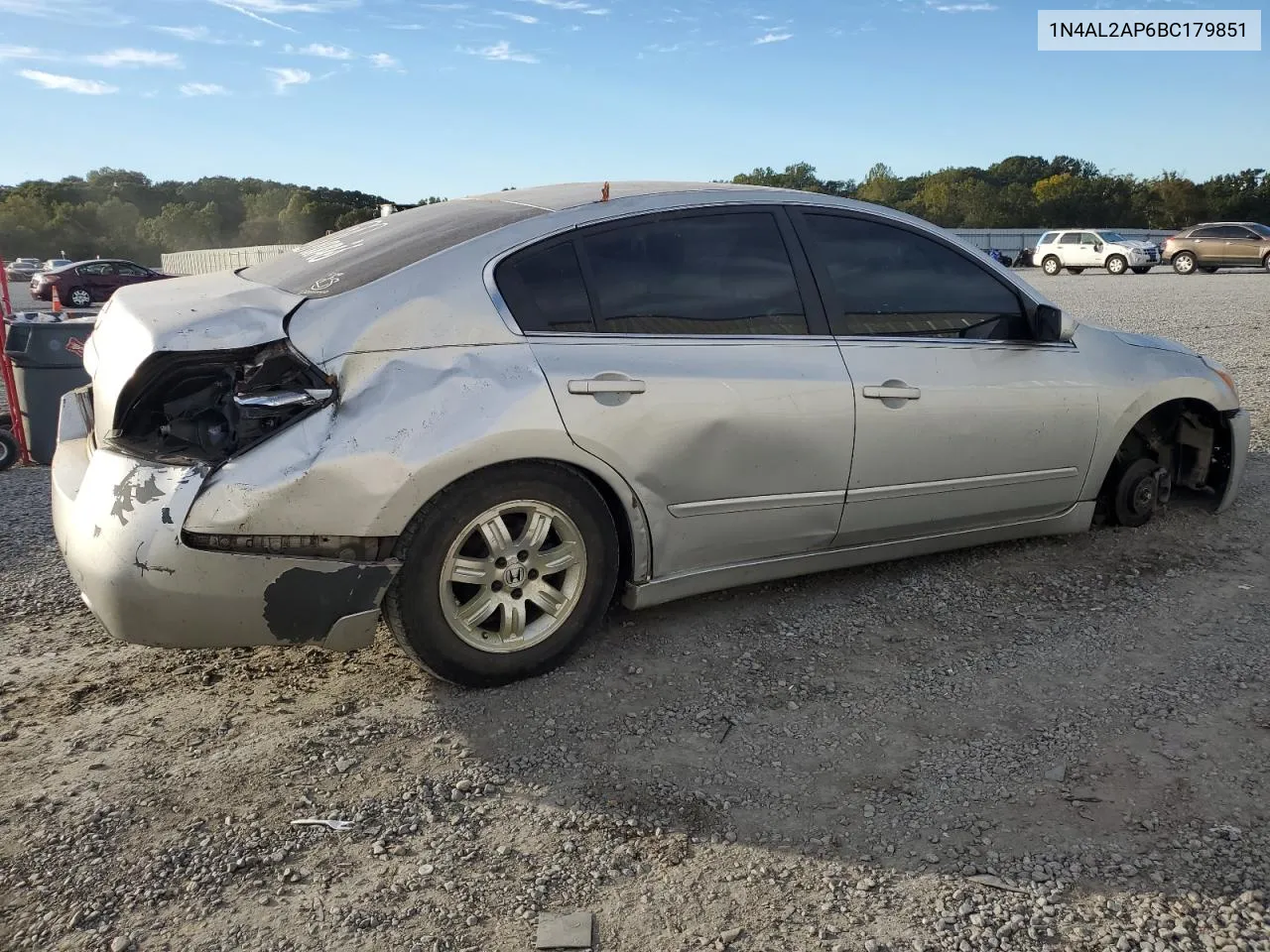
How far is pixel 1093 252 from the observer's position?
109 ft

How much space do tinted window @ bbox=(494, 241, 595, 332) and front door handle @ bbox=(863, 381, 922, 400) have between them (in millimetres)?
1154

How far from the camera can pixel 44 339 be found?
20.9ft

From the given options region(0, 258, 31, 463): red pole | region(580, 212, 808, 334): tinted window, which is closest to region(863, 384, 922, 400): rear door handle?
region(580, 212, 808, 334): tinted window

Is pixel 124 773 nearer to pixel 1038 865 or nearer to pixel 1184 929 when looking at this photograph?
pixel 1038 865

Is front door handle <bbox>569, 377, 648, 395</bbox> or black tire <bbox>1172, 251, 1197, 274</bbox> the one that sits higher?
black tire <bbox>1172, 251, 1197, 274</bbox>

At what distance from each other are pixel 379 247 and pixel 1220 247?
32.2 metres

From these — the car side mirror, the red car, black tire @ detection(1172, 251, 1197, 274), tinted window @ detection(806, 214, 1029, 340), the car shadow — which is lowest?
the car shadow

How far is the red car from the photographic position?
29.4 meters

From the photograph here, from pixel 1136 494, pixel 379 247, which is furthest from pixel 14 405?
pixel 1136 494

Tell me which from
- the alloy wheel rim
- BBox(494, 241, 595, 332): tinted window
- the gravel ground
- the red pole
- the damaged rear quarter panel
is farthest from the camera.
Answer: the red pole

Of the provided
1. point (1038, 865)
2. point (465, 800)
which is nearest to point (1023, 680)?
point (1038, 865)

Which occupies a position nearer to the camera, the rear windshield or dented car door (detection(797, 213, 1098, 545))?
the rear windshield

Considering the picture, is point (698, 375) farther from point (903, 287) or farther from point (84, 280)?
point (84, 280)

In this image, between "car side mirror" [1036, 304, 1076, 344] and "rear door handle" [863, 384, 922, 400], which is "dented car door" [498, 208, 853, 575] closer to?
"rear door handle" [863, 384, 922, 400]
